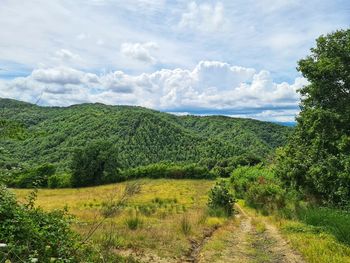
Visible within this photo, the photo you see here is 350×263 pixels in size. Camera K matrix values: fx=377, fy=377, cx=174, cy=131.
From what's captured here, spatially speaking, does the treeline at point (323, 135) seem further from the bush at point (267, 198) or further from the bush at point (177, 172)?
the bush at point (177, 172)

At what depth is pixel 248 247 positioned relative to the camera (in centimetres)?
1373

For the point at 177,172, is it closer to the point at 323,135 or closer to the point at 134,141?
the point at 134,141

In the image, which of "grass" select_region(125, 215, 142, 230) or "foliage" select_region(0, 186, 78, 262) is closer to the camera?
"foliage" select_region(0, 186, 78, 262)

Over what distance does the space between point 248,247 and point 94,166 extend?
230ft

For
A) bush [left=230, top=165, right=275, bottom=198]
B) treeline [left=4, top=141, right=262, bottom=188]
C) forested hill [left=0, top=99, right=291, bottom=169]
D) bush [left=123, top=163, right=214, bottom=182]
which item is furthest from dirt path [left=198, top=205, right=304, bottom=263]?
forested hill [left=0, top=99, right=291, bottom=169]

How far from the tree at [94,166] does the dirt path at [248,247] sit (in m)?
65.7

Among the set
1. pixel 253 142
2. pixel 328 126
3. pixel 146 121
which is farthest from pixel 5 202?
pixel 253 142

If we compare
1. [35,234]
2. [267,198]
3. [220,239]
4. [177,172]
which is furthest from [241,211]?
[177,172]

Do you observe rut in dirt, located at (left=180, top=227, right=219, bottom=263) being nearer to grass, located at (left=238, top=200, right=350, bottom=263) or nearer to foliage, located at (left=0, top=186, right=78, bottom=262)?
grass, located at (left=238, top=200, right=350, bottom=263)

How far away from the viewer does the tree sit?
80.2 meters

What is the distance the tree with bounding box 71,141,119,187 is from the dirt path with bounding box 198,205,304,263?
65.7m

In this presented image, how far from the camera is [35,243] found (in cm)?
676

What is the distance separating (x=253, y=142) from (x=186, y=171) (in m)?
94.0

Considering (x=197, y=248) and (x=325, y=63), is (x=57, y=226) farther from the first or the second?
(x=325, y=63)
